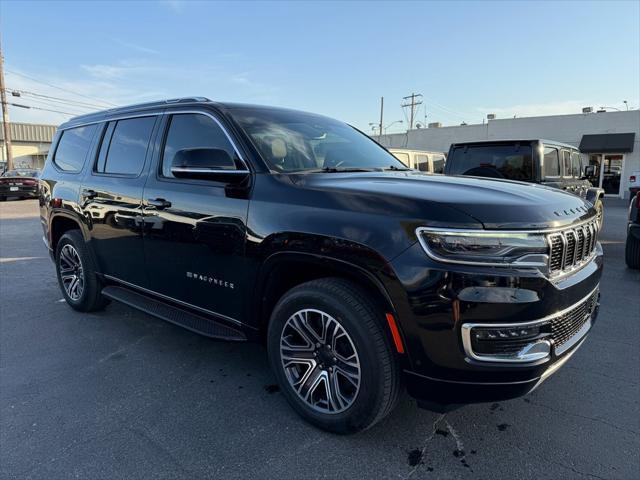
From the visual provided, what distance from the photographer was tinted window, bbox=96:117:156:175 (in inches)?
146

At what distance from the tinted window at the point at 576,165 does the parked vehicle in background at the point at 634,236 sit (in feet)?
6.92

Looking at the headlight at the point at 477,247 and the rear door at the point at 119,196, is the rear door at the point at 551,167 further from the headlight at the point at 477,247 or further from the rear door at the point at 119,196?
the rear door at the point at 119,196

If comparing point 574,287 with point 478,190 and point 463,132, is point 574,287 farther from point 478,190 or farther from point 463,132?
point 463,132

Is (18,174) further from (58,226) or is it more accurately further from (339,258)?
(339,258)

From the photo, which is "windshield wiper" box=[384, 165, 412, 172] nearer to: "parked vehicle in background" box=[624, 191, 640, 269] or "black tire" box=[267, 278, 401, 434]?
"black tire" box=[267, 278, 401, 434]

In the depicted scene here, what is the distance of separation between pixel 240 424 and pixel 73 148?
3.62 metres

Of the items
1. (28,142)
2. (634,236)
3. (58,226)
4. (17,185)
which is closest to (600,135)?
(634,236)

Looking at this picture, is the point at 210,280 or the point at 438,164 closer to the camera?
the point at 210,280

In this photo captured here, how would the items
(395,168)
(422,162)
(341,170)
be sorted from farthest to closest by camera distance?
(422,162)
(395,168)
(341,170)

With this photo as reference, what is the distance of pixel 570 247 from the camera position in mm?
2438

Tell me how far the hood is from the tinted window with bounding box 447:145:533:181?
476 cm

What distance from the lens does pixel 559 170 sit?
8008 mm

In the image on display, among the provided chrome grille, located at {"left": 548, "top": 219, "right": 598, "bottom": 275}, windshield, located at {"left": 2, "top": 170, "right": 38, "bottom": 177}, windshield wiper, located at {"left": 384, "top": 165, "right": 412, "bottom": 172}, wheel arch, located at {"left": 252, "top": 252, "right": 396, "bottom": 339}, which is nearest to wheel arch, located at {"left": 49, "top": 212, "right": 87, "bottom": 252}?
wheel arch, located at {"left": 252, "top": 252, "right": 396, "bottom": 339}

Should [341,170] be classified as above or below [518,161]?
below
